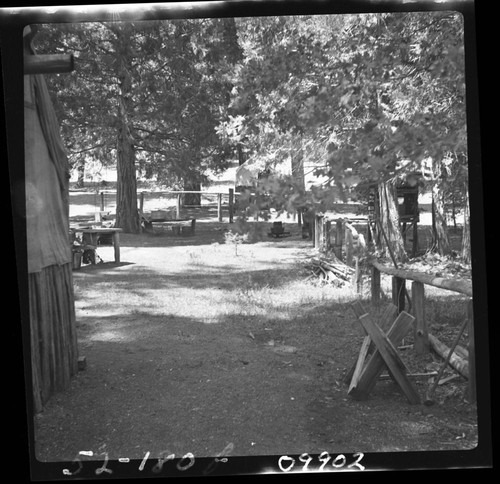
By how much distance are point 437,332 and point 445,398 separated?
0.35m

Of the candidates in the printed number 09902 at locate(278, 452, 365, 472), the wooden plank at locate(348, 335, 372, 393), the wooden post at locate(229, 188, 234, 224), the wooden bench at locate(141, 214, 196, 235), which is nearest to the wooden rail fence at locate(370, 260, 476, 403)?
the wooden plank at locate(348, 335, 372, 393)

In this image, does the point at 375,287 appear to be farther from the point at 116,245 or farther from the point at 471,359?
the point at 116,245

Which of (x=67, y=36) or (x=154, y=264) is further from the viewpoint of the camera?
(x=154, y=264)

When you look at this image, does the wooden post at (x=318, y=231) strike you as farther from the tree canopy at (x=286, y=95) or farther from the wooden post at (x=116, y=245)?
the wooden post at (x=116, y=245)

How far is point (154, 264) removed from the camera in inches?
186

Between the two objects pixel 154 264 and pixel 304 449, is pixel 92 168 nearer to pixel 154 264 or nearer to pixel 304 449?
pixel 154 264

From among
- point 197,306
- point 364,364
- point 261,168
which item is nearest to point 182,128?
point 261,168

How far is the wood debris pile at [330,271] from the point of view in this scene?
4.67 metres

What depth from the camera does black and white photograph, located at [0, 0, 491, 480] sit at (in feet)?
14.6

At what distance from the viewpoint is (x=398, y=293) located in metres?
4.64

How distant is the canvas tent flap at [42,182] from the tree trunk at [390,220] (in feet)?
5.59

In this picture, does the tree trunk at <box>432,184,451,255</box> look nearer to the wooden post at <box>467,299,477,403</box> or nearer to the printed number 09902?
the wooden post at <box>467,299,477,403</box>

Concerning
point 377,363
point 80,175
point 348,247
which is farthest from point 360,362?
point 80,175

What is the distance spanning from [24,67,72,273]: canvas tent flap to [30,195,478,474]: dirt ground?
26cm
